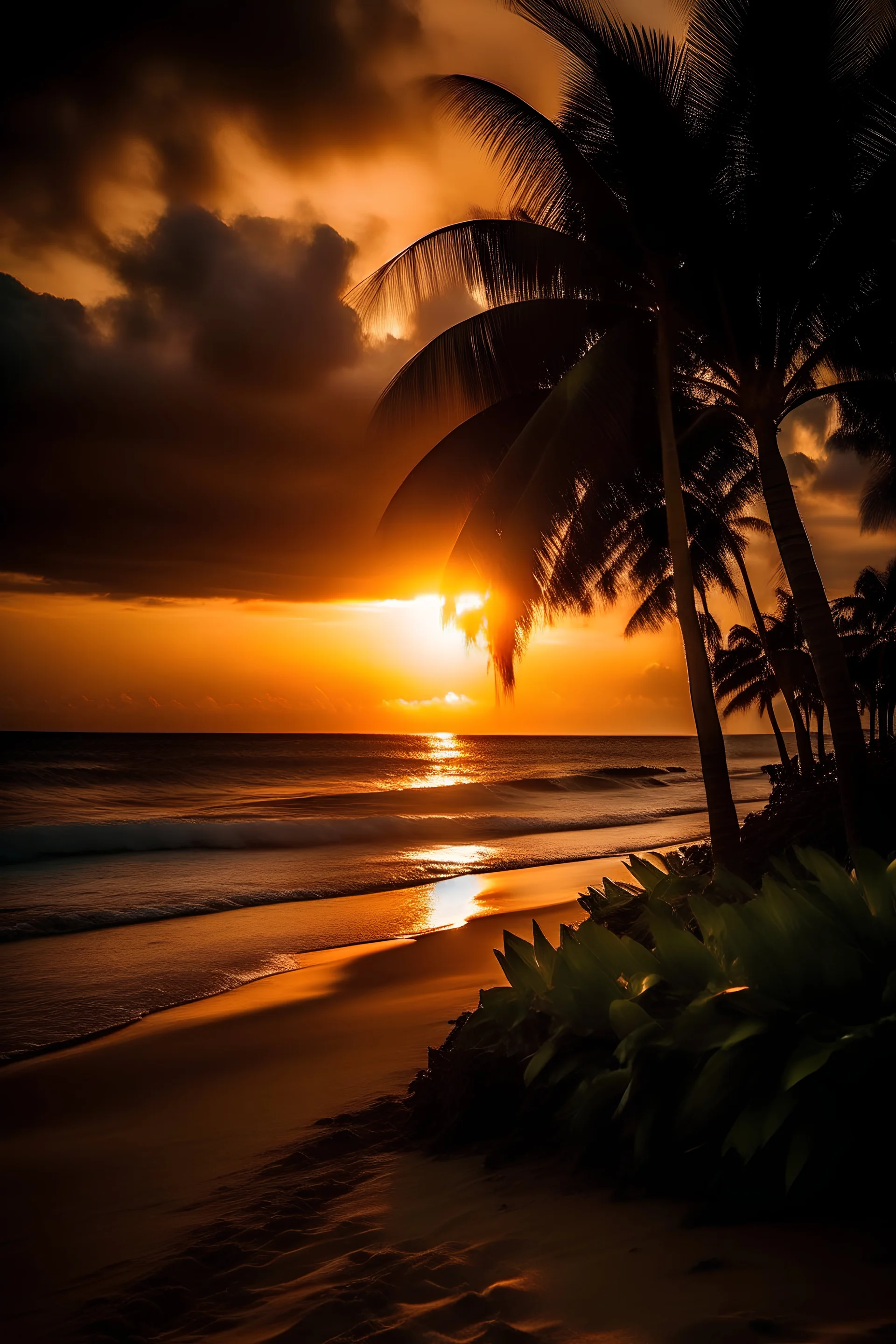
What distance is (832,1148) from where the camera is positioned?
5.50ft

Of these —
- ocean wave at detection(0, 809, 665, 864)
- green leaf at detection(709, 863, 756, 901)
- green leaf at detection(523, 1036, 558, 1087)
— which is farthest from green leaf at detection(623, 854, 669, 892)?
ocean wave at detection(0, 809, 665, 864)

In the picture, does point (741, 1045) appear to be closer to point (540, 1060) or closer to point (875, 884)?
point (875, 884)

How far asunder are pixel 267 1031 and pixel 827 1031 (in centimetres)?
437

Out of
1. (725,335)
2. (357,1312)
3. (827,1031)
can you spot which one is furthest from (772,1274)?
(725,335)

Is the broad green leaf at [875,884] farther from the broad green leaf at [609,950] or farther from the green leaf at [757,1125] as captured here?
the broad green leaf at [609,950]

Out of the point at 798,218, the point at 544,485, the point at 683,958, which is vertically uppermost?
the point at 798,218

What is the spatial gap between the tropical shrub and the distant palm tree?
92.9 feet

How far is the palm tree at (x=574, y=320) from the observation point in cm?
708

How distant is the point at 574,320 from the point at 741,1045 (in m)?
7.73

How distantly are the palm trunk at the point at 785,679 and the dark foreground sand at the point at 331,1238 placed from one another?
17165mm

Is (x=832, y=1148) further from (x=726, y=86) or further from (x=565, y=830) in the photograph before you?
(x=565, y=830)

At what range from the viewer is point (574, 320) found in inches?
323

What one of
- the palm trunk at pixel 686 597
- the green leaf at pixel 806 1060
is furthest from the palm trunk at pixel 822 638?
the green leaf at pixel 806 1060

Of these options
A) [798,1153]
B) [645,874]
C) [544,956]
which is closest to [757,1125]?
[798,1153]
